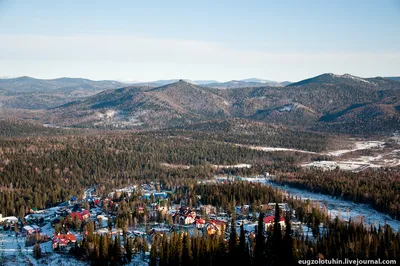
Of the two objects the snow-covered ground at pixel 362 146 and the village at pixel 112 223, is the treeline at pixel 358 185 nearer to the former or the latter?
the village at pixel 112 223

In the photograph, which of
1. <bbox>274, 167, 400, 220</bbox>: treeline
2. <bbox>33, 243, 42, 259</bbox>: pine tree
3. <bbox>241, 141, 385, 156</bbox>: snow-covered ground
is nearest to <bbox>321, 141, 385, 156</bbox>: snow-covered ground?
<bbox>241, 141, 385, 156</bbox>: snow-covered ground

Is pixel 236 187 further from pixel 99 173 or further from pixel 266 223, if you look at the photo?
pixel 99 173

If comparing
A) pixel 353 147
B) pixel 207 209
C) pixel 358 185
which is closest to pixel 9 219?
pixel 207 209

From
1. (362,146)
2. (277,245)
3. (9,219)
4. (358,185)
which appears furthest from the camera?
(362,146)

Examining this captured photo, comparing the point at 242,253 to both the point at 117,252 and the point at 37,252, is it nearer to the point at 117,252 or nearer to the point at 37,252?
the point at 117,252

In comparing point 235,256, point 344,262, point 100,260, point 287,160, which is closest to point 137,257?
point 100,260

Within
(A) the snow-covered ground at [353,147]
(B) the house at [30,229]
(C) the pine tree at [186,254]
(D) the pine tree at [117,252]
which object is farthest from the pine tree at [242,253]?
(A) the snow-covered ground at [353,147]
